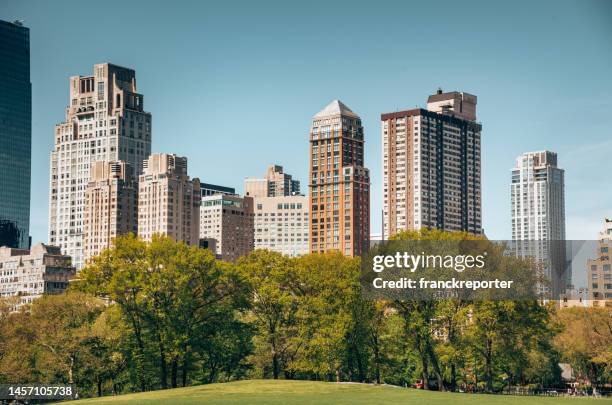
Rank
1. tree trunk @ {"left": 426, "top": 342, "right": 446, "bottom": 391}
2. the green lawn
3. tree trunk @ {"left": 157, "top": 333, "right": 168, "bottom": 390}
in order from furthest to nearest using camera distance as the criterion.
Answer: tree trunk @ {"left": 426, "top": 342, "right": 446, "bottom": 391}, tree trunk @ {"left": 157, "top": 333, "right": 168, "bottom": 390}, the green lawn

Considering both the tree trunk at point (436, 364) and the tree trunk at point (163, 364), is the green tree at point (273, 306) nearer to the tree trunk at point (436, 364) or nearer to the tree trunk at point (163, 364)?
the tree trunk at point (163, 364)

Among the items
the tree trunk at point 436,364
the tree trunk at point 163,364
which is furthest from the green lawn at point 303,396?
the tree trunk at point 436,364

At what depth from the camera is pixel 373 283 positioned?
400 ft

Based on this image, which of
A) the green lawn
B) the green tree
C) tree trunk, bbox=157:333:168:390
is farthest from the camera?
the green tree

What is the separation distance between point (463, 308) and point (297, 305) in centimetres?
1944

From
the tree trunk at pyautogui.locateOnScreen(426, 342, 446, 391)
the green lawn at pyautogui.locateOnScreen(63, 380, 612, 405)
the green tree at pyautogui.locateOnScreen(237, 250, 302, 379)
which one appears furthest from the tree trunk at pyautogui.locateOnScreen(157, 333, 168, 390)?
the tree trunk at pyautogui.locateOnScreen(426, 342, 446, 391)

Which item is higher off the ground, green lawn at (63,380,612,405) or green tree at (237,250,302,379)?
green tree at (237,250,302,379)

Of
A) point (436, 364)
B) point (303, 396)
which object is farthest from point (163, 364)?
point (436, 364)

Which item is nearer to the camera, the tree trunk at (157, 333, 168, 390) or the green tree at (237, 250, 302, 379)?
the tree trunk at (157, 333, 168, 390)

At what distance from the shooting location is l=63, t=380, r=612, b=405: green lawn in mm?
92375

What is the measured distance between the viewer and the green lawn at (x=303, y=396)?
303ft

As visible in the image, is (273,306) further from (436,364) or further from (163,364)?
(436,364)

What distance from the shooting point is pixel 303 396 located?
9769 cm

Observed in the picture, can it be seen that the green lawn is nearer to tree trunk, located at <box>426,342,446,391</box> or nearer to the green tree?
the green tree
